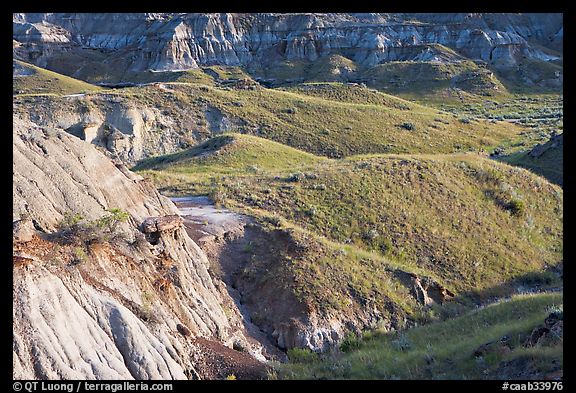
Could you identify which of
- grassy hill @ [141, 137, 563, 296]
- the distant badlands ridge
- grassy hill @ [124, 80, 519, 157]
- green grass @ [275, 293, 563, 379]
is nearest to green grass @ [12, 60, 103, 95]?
the distant badlands ridge

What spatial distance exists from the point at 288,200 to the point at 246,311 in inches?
279

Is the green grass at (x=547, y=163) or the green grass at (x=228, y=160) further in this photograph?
the green grass at (x=547, y=163)

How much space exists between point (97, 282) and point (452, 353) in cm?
757

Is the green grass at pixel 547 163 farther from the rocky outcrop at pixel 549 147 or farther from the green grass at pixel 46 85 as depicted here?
the green grass at pixel 46 85

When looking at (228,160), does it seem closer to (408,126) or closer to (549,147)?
(408,126)

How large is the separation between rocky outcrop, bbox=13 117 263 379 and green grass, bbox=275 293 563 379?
107 inches

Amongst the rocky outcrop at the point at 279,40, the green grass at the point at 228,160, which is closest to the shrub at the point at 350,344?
the green grass at the point at 228,160

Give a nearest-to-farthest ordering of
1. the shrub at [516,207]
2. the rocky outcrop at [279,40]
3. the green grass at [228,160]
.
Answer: the shrub at [516,207] → the green grass at [228,160] → the rocky outcrop at [279,40]

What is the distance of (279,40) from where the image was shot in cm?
10025

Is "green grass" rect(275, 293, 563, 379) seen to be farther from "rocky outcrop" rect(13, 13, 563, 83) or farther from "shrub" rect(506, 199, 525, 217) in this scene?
"rocky outcrop" rect(13, 13, 563, 83)

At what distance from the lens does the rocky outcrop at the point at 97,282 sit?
9.62 m

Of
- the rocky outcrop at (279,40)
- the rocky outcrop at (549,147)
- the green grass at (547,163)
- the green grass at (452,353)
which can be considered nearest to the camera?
the green grass at (452,353)

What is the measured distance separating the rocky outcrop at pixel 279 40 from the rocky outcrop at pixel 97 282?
80.6 meters
